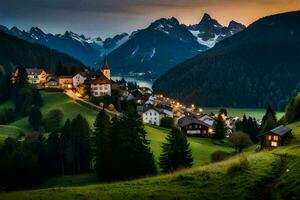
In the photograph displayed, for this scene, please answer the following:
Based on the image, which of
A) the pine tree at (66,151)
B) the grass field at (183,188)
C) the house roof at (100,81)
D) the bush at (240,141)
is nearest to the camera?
the grass field at (183,188)

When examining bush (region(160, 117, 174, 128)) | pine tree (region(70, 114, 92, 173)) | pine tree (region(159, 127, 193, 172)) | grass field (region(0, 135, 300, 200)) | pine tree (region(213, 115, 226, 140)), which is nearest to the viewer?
grass field (region(0, 135, 300, 200))

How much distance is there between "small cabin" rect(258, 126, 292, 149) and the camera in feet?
222

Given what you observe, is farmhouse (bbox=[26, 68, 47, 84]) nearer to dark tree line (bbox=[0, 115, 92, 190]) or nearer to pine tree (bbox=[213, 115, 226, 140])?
pine tree (bbox=[213, 115, 226, 140])

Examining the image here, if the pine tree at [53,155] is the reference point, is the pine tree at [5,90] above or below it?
above

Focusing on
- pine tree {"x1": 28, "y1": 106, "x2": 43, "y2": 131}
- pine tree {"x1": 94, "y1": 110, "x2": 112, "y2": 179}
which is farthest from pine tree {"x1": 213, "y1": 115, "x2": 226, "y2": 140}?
pine tree {"x1": 94, "y1": 110, "x2": 112, "y2": 179}

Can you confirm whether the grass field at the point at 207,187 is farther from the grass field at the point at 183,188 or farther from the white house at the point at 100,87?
the white house at the point at 100,87

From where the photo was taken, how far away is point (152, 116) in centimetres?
14688

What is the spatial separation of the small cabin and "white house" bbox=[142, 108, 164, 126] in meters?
75.3

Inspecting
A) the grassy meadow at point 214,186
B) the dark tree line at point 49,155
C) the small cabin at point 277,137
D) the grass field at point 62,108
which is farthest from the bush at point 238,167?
the grass field at point 62,108

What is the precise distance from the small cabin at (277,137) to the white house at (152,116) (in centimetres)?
7534

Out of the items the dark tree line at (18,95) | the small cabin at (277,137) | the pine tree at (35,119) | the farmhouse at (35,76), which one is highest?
the farmhouse at (35,76)

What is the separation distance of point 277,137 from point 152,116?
80346mm

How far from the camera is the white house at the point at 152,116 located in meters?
145

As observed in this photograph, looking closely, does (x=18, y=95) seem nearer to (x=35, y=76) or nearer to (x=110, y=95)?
(x=35, y=76)
